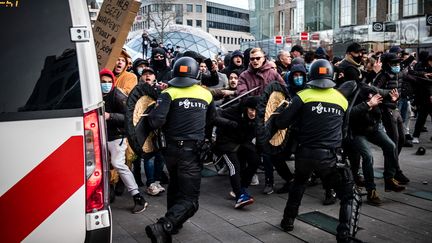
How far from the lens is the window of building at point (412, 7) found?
26.9 meters

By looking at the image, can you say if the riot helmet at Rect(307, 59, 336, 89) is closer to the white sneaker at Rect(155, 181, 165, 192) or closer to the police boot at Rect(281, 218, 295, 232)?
the police boot at Rect(281, 218, 295, 232)

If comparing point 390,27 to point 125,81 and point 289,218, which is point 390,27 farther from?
point 289,218

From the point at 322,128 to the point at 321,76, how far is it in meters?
0.54

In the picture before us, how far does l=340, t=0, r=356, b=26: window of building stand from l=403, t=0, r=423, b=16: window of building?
5.53 metres

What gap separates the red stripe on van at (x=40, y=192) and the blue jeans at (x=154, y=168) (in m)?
3.95

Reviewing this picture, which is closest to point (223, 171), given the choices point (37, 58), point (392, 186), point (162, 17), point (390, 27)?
point (392, 186)

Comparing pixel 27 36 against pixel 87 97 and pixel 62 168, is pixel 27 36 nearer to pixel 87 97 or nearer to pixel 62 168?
pixel 87 97

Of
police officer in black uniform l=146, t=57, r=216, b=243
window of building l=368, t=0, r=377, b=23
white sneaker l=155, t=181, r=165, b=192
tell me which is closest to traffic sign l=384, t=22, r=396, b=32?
window of building l=368, t=0, r=377, b=23

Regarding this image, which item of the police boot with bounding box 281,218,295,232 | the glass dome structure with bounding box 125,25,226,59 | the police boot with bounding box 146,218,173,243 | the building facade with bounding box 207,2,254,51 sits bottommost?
the police boot with bounding box 281,218,295,232

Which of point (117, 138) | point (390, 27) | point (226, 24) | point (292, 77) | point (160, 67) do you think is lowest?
point (117, 138)

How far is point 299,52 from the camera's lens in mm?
9273

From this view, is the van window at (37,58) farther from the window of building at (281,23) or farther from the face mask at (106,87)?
the window of building at (281,23)

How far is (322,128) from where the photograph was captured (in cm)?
455

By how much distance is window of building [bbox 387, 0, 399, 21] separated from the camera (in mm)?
29308
